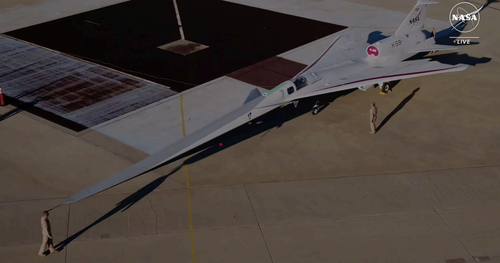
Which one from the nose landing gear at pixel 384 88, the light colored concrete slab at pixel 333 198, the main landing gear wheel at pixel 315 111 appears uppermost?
the nose landing gear at pixel 384 88

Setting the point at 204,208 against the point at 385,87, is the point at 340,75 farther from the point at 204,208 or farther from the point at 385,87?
the point at 204,208

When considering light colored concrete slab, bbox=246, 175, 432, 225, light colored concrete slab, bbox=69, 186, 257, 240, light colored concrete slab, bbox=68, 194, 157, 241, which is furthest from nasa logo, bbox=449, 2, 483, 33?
light colored concrete slab, bbox=68, 194, 157, 241

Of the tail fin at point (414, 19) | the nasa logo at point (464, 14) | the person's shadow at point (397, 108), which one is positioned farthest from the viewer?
the nasa logo at point (464, 14)

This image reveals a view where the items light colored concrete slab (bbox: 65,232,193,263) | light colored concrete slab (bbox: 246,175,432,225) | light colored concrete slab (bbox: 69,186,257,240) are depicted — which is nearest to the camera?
light colored concrete slab (bbox: 65,232,193,263)

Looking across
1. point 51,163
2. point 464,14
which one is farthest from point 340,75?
point 464,14

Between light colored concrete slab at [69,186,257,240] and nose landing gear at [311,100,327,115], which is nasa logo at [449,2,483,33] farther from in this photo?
light colored concrete slab at [69,186,257,240]

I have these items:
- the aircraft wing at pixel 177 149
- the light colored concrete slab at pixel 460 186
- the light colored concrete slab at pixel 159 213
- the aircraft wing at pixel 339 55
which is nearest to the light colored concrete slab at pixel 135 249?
the light colored concrete slab at pixel 159 213

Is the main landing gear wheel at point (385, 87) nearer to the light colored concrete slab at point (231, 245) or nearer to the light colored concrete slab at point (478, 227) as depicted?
the light colored concrete slab at point (478, 227)
